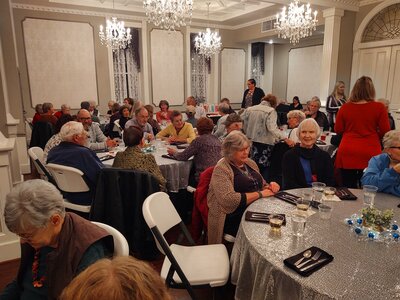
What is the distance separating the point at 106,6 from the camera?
7016 millimetres

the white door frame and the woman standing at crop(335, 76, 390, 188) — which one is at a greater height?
the white door frame

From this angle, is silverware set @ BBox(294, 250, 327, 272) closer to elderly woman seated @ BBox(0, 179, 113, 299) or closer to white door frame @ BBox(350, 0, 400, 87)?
elderly woman seated @ BBox(0, 179, 113, 299)

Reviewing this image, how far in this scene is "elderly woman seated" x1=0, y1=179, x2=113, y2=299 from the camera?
117 centimetres

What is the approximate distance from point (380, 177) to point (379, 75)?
5244 mm

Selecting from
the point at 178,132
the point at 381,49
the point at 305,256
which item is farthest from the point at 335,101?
the point at 305,256

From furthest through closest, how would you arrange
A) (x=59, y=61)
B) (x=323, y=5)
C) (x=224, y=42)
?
1. (x=224, y=42)
2. (x=59, y=61)
3. (x=323, y=5)

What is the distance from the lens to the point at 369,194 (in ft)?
6.16

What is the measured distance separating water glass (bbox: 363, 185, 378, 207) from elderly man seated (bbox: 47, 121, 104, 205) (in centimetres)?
197

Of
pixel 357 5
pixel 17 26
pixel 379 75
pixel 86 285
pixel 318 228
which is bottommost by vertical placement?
pixel 318 228

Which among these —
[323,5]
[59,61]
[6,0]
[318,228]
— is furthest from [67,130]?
[323,5]

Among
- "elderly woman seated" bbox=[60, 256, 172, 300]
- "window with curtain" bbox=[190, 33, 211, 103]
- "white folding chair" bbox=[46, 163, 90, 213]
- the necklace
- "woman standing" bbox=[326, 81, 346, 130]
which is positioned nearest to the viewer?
"elderly woman seated" bbox=[60, 256, 172, 300]

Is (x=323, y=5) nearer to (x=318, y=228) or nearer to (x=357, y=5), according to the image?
(x=357, y=5)

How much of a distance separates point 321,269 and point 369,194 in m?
0.84

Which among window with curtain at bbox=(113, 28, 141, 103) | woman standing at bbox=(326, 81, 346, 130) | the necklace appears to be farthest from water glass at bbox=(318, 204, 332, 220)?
window with curtain at bbox=(113, 28, 141, 103)
